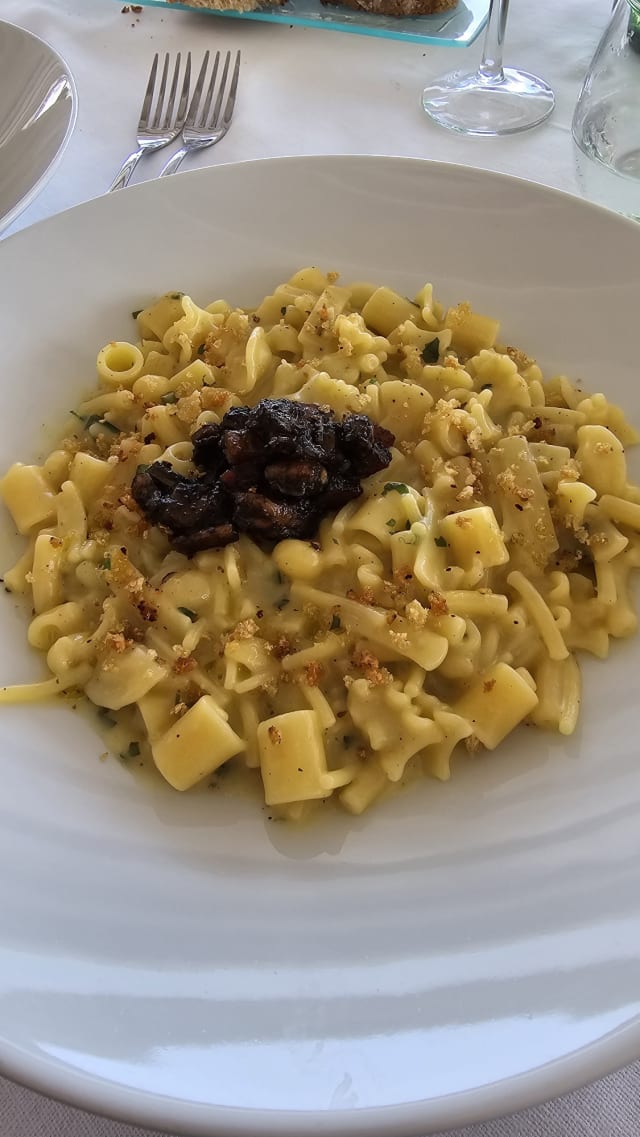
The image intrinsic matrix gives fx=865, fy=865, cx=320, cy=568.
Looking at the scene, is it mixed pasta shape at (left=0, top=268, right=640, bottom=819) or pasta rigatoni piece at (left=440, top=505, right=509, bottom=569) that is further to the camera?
pasta rigatoni piece at (left=440, top=505, right=509, bottom=569)

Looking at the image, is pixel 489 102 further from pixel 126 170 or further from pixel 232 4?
pixel 126 170

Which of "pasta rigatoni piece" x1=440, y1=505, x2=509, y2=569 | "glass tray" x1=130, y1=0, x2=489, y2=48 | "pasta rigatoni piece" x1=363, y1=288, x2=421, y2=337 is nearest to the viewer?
"pasta rigatoni piece" x1=440, y1=505, x2=509, y2=569

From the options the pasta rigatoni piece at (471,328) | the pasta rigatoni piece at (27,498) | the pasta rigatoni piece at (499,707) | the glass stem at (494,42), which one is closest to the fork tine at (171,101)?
the glass stem at (494,42)

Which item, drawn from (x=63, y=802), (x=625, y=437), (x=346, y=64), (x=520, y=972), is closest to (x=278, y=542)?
(x=63, y=802)

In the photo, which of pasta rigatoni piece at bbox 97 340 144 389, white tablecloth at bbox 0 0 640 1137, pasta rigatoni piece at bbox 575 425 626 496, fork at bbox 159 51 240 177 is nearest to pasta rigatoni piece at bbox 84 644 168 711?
pasta rigatoni piece at bbox 97 340 144 389

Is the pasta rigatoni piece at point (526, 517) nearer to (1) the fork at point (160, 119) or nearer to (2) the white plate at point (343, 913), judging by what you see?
(2) the white plate at point (343, 913)

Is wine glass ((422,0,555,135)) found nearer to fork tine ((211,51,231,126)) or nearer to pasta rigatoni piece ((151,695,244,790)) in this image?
fork tine ((211,51,231,126))

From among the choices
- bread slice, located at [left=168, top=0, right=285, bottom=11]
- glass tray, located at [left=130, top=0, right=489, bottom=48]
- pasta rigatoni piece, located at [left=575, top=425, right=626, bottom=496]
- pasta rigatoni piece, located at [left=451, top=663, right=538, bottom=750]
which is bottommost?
pasta rigatoni piece, located at [left=451, top=663, right=538, bottom=750]

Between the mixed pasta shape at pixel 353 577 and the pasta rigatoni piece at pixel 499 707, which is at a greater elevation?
the mixed pasta shape at pixel 353 577
